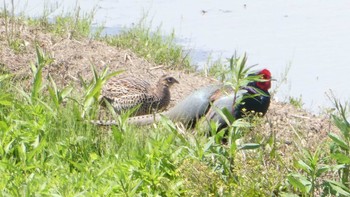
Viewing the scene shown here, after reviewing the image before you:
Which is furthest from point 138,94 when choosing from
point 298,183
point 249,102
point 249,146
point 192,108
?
point 298,183

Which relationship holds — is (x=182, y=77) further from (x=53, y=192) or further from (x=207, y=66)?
(x=53, y=192)

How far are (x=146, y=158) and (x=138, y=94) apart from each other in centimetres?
275

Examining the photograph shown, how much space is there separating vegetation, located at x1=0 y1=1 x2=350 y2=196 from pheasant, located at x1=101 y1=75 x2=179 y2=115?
1387mm

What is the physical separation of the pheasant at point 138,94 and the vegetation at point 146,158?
54.6 inches

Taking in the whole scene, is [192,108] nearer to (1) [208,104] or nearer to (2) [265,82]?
(1) [208,104]

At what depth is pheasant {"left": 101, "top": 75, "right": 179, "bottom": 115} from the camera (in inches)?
311

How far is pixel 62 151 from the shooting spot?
5730 millimetres

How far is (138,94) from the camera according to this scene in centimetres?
796

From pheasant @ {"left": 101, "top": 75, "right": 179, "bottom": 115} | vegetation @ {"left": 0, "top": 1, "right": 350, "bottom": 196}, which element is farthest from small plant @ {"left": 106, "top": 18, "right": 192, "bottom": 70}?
vegetation @ {"left": 0, "top": 1, "right": 350, "bottom": 196}

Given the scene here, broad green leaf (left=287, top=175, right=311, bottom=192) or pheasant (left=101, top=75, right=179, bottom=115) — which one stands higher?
broad green leaf (left=287, top=175, right=311, bottom=192)

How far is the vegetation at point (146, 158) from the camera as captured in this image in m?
4.81

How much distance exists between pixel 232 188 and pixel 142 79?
352 cm

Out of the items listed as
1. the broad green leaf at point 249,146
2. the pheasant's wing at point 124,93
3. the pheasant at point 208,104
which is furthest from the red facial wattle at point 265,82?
the broad green leaf at point 249,146

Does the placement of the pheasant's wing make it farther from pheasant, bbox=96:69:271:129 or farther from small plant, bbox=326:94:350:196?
small plant, bbox=326:94:350:196
